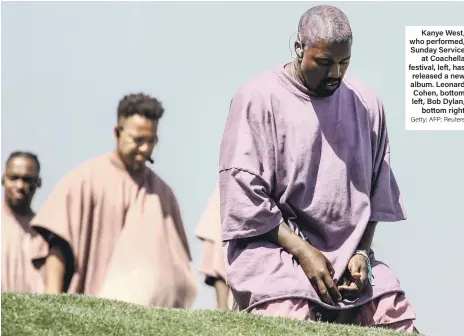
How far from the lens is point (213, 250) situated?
1309cm

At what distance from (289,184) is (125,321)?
1308 mm

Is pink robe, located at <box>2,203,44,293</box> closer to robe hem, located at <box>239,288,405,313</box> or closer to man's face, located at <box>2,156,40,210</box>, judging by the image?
man's face, located at <box>2,156,40,210</box>

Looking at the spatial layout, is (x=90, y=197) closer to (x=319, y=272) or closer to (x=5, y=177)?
(x=5, y=177)

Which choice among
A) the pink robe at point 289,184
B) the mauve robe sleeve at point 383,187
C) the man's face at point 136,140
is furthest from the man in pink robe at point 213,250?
the pink robe at point 289,184

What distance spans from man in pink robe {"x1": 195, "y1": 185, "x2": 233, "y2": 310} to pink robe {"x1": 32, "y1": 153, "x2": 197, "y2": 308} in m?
0.15

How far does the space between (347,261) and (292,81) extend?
107 cm

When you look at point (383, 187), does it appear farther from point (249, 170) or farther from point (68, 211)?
point (68, 211)

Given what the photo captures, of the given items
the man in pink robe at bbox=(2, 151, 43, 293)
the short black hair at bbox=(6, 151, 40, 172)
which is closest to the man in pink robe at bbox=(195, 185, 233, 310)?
the man in pink robe at bbox=(2, 151, 43, 293)

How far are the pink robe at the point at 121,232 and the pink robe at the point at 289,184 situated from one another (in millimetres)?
3386

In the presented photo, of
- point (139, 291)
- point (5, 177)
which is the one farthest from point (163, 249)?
point (5, 177)

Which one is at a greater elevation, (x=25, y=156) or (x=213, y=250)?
(x=25, y=156)

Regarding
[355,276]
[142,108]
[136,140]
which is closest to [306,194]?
[355,276]

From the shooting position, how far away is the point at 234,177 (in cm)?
937

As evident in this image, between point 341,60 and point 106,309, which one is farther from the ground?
point 341,60
